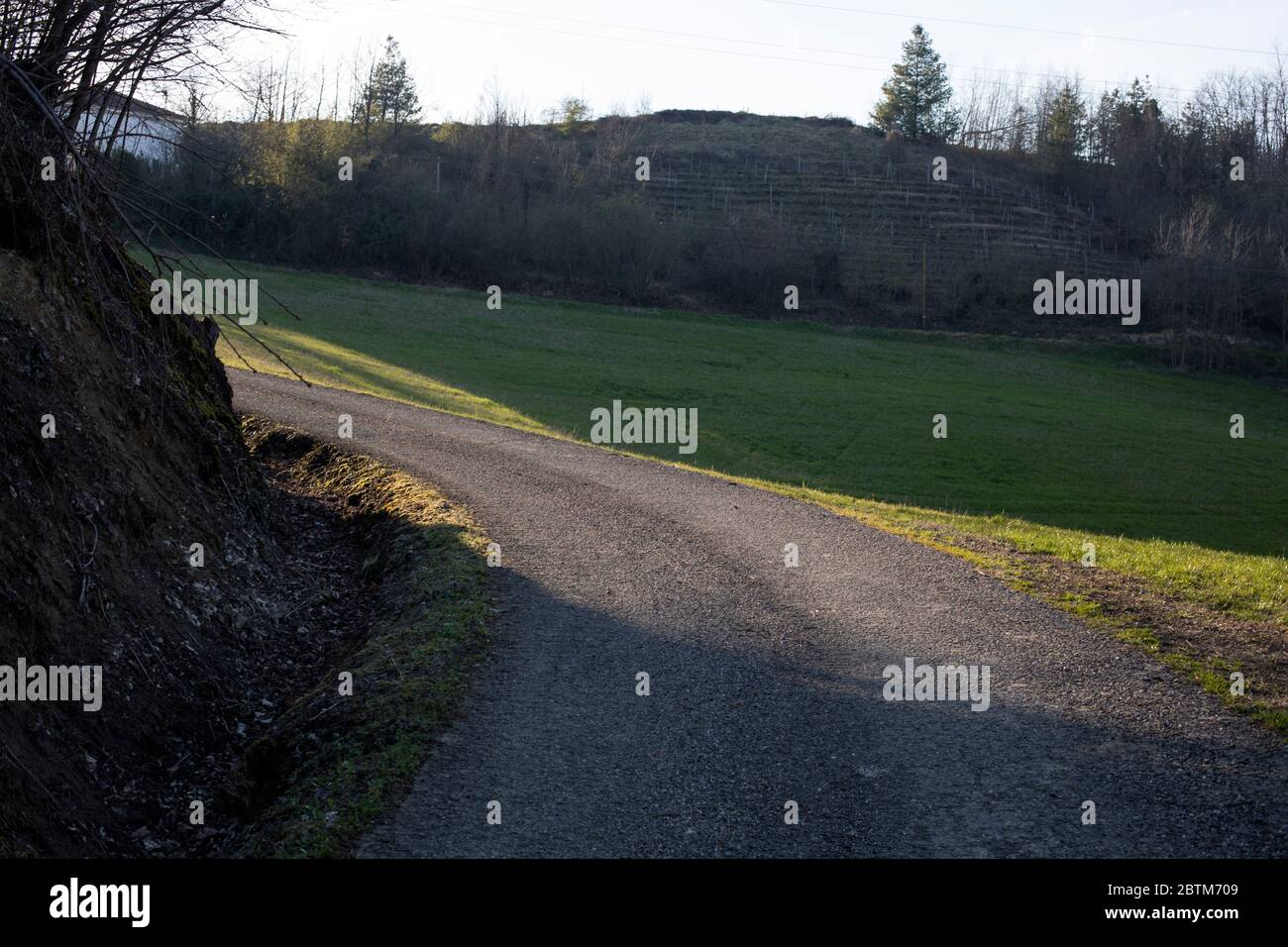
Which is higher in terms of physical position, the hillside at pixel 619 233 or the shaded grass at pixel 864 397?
the hillside at pixel 619 233

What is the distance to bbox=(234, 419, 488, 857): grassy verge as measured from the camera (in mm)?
5941

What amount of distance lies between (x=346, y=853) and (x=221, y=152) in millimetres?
7063

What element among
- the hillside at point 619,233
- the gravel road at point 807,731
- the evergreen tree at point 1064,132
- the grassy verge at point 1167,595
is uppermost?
the evergreen tree at point 1064,132

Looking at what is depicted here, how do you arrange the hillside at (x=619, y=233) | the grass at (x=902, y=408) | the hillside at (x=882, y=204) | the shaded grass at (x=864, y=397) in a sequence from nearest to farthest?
the grass at (x=902, y=408) < the shaded grass at (x=864, y=397) < the hillside at (x=619, y=233) < the hillside at (x=882, y=204)

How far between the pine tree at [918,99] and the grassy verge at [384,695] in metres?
101

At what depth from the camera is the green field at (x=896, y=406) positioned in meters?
25.4

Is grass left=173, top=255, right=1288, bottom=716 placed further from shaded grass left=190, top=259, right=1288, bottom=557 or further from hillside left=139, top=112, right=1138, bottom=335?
hillside left=139, top=112, right=1138, bottom=335

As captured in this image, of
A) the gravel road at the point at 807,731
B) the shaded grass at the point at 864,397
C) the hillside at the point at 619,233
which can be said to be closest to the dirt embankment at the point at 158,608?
the gravel road at the point at 807,731

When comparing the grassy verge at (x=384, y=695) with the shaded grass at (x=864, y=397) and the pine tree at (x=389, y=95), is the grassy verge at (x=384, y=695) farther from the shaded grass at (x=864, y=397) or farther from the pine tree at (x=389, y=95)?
the pine tree at (x=389, y=95)

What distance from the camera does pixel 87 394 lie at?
908 centimetres

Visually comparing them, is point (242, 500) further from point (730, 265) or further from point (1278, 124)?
point (1278, 124)

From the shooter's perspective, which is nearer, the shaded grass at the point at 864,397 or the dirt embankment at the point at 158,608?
the dirt embankment at the point at 158,608

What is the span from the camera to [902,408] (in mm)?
38031

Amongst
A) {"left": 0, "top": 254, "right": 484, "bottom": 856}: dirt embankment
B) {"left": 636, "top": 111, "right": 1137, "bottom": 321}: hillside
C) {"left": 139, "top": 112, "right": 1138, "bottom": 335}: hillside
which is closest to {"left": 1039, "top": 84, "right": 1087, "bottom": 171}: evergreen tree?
{"left": 636, "top": 111, "right": 1137, "bottom": 321}: hillside
